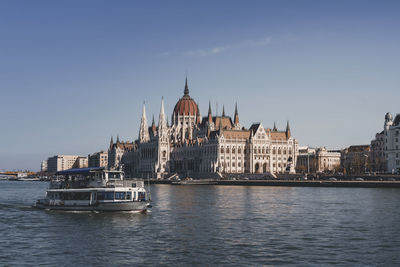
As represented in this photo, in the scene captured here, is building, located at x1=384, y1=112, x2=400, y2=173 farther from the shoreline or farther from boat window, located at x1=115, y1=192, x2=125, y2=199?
boat window, located at x1=115, y1=192, x2=125, y2=199

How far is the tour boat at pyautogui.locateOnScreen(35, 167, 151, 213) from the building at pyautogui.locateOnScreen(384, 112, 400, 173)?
100 metres

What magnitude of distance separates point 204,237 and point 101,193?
62.3 ft

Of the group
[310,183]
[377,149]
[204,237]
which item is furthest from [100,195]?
[377,149]

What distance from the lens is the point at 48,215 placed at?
54.5 meters

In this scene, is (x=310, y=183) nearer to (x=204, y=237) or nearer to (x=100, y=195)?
(x=100, y=195)

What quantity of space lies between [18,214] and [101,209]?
31.7 feet

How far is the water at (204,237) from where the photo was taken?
1219 inches

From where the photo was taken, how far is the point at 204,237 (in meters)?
38.6

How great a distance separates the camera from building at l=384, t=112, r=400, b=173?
140 m

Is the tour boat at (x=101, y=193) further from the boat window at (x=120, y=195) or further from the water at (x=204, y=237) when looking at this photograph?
the water at (x=204, y=237)

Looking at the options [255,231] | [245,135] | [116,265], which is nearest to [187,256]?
[116,265]

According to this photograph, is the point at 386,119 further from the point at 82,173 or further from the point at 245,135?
the point at 82,173

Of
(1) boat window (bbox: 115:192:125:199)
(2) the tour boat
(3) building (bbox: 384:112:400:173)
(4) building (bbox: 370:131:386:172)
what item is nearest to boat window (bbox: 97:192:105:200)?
(2) the tour boat

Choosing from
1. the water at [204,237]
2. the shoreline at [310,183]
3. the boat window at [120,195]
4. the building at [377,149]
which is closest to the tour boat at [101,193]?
the boat window at [120,195]
